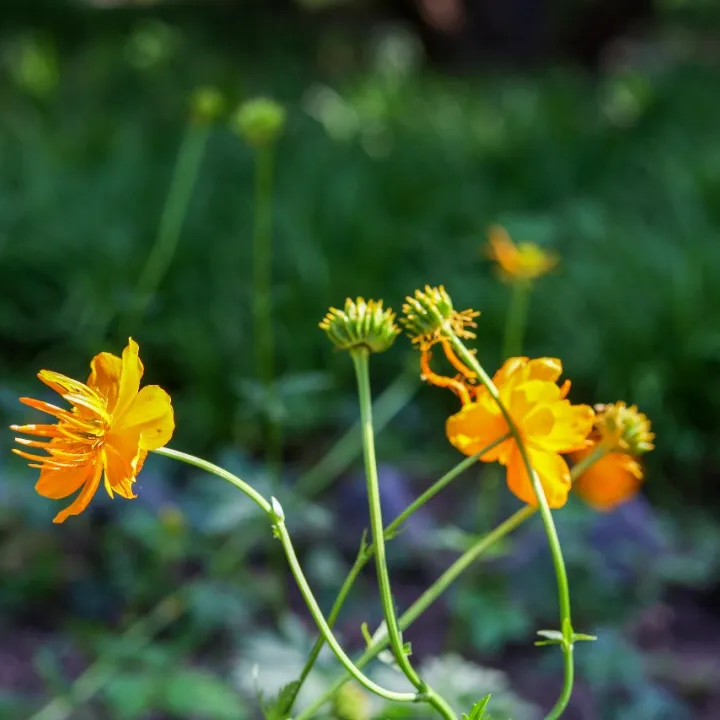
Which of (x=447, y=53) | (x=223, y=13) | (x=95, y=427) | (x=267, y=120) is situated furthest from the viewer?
(x=223, y=13)

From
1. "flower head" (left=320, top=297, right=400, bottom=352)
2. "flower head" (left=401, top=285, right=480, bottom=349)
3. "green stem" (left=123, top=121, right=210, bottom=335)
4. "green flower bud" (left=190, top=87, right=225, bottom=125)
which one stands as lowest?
"green stem" (left=123, top=121, right=210, bottom=335)

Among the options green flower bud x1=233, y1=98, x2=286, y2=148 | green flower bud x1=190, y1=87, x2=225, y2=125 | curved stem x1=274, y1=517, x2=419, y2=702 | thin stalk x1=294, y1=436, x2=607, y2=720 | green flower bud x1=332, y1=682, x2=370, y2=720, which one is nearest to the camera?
curved stem x1=274, y1=517, x2=419, y2=702

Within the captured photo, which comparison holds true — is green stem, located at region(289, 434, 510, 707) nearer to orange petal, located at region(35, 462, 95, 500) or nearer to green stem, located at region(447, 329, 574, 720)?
green stem, located at region(447, 329, 574, 720)

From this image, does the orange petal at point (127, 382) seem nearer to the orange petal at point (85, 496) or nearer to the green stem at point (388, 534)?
the orange petal at point (85, 496)

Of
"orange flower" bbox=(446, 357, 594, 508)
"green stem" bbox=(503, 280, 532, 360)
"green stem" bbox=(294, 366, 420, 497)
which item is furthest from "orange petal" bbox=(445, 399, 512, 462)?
"green stem" bbox=(503, 280, 532, 360)

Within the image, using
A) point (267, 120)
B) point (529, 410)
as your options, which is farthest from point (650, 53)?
point (529, 410)

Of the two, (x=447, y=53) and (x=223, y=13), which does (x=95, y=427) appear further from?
(x=223, y=13)
